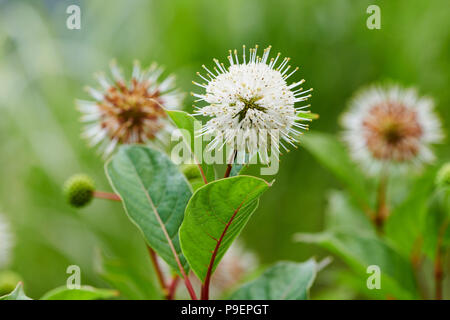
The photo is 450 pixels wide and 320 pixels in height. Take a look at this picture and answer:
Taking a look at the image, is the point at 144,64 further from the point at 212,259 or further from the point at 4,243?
the point at 212,259

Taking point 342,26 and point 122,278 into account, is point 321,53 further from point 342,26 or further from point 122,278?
point 122,278

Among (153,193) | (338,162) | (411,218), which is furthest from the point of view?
(338,162)

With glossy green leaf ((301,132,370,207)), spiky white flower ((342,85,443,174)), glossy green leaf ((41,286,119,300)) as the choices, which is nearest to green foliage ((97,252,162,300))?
glossy green leaf ((41,286,119,300))

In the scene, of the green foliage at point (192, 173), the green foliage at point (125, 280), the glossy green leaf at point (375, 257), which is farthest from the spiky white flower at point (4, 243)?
the glossy green leaf at point (375, 257)

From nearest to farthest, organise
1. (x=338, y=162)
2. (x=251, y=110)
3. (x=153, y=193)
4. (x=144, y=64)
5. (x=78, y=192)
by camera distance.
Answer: (x=251, y=110)
(x=153, y=193)
(x=78, y=192)
(x=338, y=162)
(x=144, y=64)

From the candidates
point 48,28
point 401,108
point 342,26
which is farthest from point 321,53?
point 48,28

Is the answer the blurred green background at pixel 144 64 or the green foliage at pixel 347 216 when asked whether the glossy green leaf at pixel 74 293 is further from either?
the blurred green background at pixel 144 64

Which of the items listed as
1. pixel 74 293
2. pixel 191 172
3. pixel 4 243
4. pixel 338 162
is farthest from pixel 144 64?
pixel 74 293
